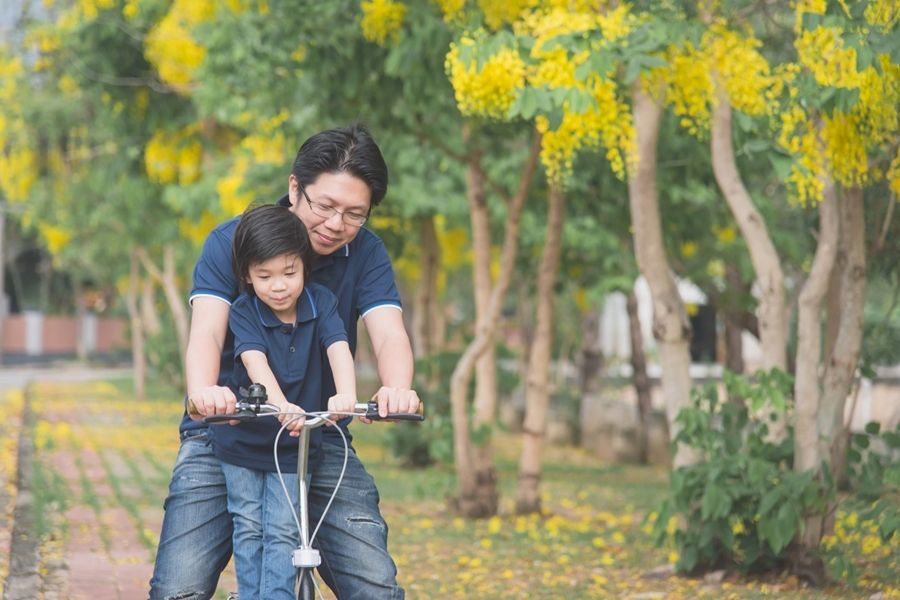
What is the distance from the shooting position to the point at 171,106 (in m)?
16.8

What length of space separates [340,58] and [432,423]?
3312 millimetres

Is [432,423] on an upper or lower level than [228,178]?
lower

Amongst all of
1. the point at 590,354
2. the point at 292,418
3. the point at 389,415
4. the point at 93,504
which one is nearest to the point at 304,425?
the point at 292,418

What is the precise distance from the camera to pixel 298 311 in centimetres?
410

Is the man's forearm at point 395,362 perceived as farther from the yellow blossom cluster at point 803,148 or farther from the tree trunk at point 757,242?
the tree trunk at point 757,242

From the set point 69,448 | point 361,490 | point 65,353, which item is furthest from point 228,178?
point 65,353

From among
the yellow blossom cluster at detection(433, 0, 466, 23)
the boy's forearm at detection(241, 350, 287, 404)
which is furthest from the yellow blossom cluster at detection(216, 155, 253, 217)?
Answer: the boy's forearm at detection(241, 350, 287, 404)

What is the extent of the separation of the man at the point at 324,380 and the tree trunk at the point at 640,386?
14007mm

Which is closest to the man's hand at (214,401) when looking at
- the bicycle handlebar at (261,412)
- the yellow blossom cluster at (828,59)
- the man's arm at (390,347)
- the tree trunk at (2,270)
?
the bicycle handlebar at (261,412)

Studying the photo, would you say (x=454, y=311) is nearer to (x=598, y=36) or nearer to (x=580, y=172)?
(x=580, y=172)

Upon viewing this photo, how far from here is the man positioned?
13.6 feet

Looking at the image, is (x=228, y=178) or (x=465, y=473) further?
(x=228, y=178)

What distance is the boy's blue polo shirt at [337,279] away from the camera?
4.15m

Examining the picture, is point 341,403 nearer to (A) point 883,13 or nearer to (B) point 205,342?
(B) point 205,342
